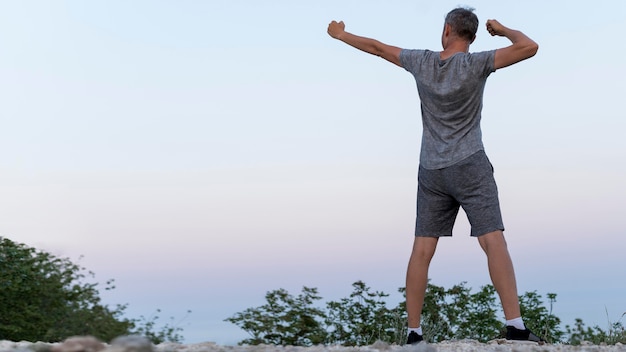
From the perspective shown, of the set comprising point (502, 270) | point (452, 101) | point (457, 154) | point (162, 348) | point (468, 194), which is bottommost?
point (162, 348)

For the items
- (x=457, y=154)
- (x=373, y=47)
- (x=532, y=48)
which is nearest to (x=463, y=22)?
(x=532, y=48)

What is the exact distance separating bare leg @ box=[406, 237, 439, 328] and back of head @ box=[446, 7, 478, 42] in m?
1.43

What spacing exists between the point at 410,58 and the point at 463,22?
431 millimetres

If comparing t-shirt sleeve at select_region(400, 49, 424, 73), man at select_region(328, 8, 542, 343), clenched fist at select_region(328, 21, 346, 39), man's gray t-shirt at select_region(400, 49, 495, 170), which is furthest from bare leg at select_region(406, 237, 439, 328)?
clenched fist at select_region(328, 21, 346, 39)

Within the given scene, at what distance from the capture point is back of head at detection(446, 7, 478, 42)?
556 centimetres

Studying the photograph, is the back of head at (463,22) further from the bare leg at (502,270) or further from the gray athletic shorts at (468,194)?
the bare leg at (502,270)

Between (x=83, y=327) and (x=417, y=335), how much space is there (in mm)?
6917

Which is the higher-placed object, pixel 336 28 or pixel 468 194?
pixel 336 28

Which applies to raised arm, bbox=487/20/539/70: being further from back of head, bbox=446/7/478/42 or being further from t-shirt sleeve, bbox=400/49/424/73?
t-shirt sleeve, bbox=400/49/424/73

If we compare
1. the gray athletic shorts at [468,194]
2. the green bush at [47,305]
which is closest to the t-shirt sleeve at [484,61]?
the gray athletic shorts at [468,194]

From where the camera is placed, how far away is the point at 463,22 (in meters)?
5.56

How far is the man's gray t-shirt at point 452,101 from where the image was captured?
17.8 ft

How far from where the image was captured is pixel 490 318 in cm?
870

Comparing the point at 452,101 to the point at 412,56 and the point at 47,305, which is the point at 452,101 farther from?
the point at 47,305
